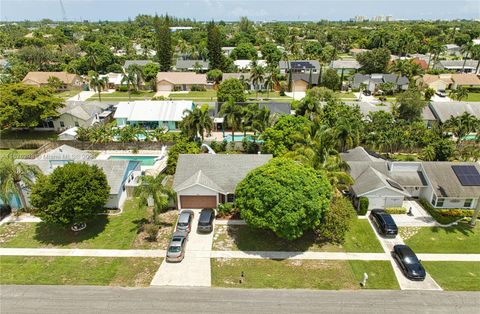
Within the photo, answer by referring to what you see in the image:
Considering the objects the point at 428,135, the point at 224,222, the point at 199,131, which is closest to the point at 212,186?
the point at 224,222

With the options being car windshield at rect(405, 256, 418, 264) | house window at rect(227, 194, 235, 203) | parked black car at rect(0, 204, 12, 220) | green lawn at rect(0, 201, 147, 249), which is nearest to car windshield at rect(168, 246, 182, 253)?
green lawn at rect(0, 201, 147, 249)

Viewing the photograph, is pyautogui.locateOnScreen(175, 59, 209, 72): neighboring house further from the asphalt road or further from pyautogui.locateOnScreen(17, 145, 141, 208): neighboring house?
the asphalt road

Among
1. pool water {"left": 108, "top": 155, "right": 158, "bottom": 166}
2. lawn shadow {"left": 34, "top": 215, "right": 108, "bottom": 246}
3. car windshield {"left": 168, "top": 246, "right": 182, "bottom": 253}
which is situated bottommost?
pool water {"left": 108, "top": 155, "right": 158, "bottom": 166}

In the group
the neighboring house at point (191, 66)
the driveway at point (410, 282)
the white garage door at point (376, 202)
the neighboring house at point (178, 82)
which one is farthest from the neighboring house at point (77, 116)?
the driveway at point (410, 282)

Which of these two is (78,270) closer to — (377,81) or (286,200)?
(286,200)

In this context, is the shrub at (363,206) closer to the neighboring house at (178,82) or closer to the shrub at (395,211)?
the shrub at (395,211)

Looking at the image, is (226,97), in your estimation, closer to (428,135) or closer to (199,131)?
(199,131)
